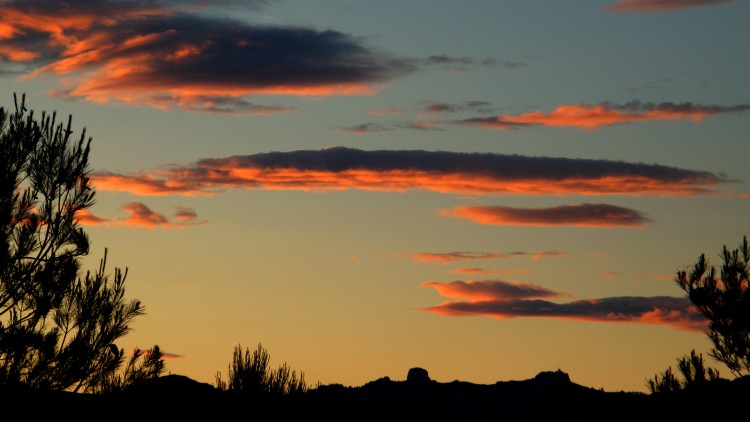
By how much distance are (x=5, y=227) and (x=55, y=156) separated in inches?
84.6

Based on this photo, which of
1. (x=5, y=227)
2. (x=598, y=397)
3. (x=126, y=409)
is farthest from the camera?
(x=598, y=397)

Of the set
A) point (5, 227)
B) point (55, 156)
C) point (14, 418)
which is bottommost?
point (14, 418)

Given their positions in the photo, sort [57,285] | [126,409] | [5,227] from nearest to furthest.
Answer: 1. [5,227]
2. [57,285]
3. [126,409]

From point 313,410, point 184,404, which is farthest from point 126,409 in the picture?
point 313,410

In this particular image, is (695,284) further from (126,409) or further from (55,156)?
(55,156)

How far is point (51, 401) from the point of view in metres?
24.4

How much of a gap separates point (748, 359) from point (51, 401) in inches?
925

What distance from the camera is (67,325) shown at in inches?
987

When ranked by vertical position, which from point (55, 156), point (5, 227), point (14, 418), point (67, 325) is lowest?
point (14, 418)

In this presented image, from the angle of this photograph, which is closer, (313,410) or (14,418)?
(14,418)

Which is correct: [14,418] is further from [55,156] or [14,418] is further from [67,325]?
[55,156]

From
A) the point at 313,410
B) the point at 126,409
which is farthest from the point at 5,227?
the point at 313,410

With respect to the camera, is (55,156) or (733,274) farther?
(733,274)

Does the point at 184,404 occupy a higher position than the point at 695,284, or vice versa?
the point at 695,284
